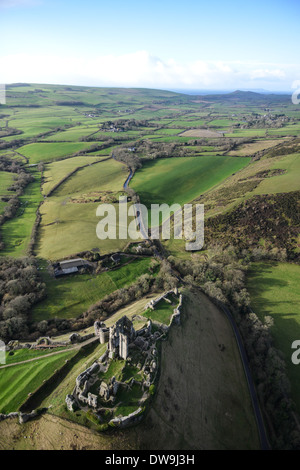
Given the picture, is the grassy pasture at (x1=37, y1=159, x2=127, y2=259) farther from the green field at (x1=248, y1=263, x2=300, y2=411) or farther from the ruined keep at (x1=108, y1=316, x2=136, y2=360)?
the green field at (x1=248, y1=263, x2=300, y2=411)

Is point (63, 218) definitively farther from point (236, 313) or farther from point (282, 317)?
point (282, 317)

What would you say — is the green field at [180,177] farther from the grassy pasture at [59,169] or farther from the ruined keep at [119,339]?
the ruined keep at [119,339]

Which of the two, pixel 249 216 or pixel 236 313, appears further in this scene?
pixel 249 216

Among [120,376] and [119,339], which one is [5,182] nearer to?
[119,339]

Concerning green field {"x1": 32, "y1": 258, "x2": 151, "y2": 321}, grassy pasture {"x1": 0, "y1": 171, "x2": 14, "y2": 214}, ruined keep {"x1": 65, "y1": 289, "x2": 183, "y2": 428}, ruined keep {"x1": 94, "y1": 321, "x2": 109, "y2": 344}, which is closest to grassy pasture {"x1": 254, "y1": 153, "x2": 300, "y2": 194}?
green field {"x1": 32, "y1": 258, "x2": 151, "y2": 321}
